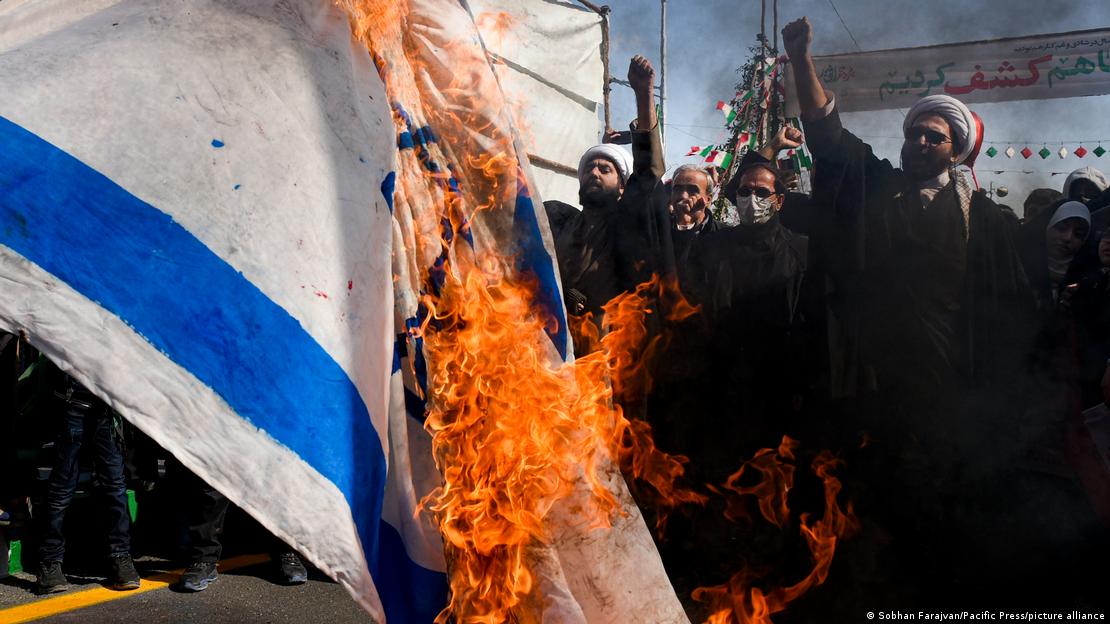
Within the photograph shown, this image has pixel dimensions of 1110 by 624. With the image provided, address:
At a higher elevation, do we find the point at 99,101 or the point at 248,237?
the point at 99,101

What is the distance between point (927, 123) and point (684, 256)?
4.32 feet

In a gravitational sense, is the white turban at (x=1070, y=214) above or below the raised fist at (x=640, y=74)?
below

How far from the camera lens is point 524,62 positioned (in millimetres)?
9109

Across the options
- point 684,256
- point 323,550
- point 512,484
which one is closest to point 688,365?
A: point 684,256

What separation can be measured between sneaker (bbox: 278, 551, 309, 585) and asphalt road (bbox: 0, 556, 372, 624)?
0.18ft

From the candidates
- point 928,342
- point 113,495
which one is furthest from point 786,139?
point 113,495

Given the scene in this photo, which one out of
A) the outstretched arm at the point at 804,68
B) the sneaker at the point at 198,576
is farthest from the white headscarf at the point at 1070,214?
the sneaker at the point at 198,576

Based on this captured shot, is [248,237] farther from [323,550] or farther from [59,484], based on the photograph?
[59,484]

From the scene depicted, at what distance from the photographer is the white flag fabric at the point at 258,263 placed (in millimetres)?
1551

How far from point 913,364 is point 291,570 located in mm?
3401

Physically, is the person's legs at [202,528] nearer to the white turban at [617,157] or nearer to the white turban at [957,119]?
the white turban at [617,157]

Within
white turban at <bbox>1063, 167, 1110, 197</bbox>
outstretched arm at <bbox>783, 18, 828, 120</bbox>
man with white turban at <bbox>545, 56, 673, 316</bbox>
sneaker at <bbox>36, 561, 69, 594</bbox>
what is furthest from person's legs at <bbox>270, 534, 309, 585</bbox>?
white turban at <bbox>1063, 167, 1110, 197</bbox>

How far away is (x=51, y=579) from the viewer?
4.31 metres

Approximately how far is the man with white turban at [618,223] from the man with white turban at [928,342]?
2.37ft
